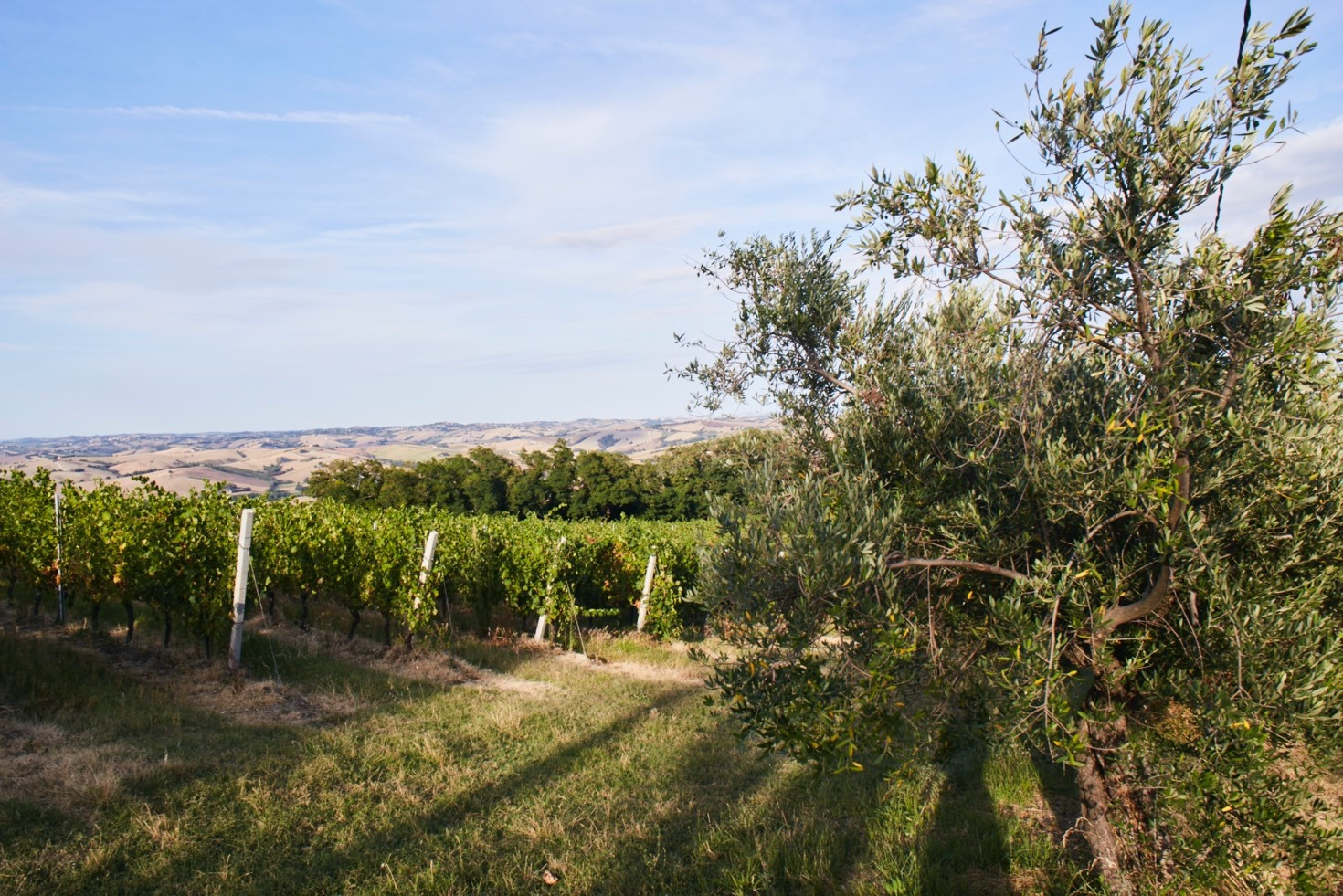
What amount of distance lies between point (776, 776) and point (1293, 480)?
5.46 m

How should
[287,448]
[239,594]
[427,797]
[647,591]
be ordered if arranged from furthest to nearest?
[287,448] < [647,591] < [239,594] < [427,797]

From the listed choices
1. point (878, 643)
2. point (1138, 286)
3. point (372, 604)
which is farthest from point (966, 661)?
point (372, 604)

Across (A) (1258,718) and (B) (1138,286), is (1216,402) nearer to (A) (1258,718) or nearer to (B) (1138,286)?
(B) (1138,286)

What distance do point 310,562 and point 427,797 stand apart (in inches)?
256

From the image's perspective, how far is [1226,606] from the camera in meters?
3.99

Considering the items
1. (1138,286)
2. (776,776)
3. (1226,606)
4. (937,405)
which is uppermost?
(1138,286)

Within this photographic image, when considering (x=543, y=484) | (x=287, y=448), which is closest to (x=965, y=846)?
(x=543, y=484)

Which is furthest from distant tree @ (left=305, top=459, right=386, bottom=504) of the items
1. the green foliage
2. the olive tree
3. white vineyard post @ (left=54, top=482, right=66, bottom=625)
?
the olive tree

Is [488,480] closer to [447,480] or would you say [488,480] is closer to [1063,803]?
[447,480]

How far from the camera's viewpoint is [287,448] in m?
88.7

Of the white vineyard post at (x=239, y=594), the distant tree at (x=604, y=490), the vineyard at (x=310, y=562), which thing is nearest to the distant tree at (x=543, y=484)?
the distant tree at (x=604, y=490)

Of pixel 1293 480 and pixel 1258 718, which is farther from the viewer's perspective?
pixel 1293 480

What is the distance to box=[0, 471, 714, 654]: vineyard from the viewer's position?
33.3ft

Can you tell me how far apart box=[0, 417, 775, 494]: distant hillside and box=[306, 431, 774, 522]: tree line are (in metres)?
3.68
